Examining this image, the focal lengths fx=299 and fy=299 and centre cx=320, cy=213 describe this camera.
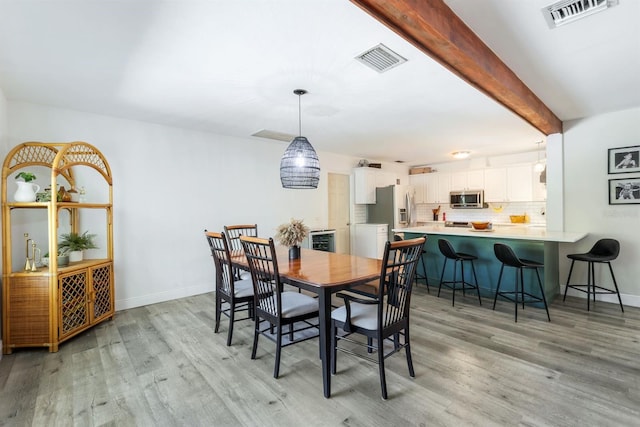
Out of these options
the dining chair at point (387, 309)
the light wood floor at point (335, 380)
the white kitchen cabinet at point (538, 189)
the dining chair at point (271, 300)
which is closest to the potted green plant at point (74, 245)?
the light wood floor at point (335, 380)

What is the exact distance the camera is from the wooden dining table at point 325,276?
201 centimetres

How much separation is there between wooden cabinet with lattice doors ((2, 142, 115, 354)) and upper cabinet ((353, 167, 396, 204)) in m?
4.55

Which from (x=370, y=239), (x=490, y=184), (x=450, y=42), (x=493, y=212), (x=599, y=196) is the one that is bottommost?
(x=370, y=239)

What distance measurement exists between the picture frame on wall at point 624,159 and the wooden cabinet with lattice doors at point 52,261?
20.7 ft

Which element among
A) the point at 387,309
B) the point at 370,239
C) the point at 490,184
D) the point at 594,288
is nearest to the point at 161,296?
the point at 387,309

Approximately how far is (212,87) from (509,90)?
8.95 feet

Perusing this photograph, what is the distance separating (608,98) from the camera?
343cm

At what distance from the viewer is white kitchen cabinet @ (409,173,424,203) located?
7723 mm

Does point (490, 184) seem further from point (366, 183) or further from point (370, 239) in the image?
point (370, 239)

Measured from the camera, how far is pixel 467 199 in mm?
6730

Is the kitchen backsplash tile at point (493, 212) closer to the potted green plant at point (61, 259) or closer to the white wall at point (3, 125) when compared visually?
the potted green plant at point (61, 259)

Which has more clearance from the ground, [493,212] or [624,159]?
[624,159]

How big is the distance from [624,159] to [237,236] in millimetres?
5195

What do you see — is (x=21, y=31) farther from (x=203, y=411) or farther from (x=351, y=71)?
(x=203, y=411)
